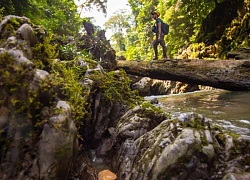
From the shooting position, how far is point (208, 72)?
7703 millimetres

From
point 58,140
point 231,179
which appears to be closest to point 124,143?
point 58,140

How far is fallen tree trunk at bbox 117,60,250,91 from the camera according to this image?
24.4 feet

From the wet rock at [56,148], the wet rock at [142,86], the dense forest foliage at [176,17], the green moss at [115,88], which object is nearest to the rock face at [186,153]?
the wet rock at [56,148]

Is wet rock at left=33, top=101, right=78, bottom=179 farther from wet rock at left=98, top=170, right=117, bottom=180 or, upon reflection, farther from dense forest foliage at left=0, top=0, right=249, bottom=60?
dense forest foliage at left=0, top=0, right=249, bottom=60

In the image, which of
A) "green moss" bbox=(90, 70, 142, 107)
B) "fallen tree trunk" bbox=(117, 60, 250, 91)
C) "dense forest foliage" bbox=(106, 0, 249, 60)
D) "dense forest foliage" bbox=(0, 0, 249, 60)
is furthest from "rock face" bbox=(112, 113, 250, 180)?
"dense forest foliage" bbox=(106, 0, 249, 60)

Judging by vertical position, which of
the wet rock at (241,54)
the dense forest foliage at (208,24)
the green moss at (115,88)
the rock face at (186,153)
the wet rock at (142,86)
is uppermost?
the dense forest foliage at (208,24)

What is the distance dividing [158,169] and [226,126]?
233cm

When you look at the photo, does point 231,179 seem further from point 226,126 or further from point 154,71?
point 154,71

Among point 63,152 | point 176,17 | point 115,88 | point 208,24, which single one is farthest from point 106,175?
point 176,17

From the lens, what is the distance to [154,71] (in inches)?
334

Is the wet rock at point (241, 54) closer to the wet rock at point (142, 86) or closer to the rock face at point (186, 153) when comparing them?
the rock face at point (186, 153)

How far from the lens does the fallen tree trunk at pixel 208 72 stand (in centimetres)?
743

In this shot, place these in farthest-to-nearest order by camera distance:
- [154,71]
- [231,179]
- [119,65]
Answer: [119,65], [154,71], [231,179]

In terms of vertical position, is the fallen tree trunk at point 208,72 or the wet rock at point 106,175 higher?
the fallen tree trunk at point 208,72
